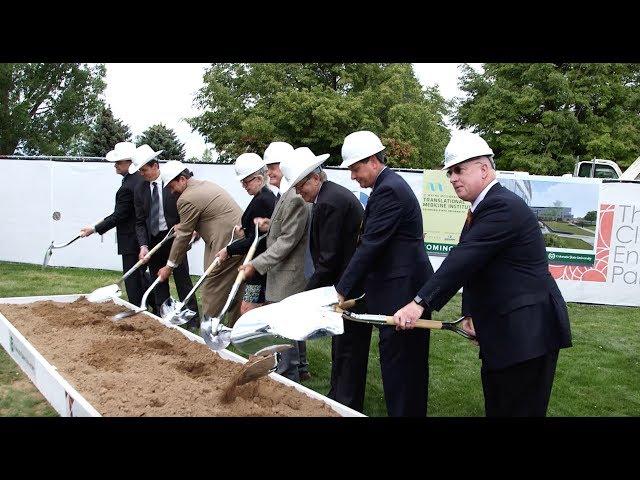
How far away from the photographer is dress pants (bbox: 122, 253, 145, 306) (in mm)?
6965

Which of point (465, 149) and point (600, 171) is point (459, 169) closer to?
point (465, 149)

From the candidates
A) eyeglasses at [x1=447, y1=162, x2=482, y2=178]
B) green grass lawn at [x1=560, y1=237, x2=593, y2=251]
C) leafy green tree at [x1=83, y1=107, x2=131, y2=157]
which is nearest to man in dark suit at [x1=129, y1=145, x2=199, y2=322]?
eyeglasses at [x1=447, y1=162, x2=482, y2=178]

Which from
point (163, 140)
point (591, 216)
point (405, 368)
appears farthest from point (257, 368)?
point (163, 140)

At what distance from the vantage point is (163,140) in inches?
1254

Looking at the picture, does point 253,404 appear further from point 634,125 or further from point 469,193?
point 634,125

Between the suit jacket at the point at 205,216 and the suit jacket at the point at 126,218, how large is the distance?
1162 mm

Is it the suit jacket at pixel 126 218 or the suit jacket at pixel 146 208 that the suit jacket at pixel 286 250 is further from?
the suit jacket at pixel 126 218

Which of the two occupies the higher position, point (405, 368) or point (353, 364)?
point (405, 368)

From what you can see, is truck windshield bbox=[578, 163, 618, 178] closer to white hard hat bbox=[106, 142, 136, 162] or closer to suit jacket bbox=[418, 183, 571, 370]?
white hard hat bbox=[106, 142, 136, 162]

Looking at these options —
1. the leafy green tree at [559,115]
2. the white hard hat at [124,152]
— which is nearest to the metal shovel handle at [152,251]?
the white hard hat at [124,152]

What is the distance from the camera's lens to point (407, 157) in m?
27.8

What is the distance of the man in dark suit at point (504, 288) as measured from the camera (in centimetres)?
282

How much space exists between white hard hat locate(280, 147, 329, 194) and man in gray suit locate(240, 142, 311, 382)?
13.7 inches

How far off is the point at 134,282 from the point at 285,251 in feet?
9.79
